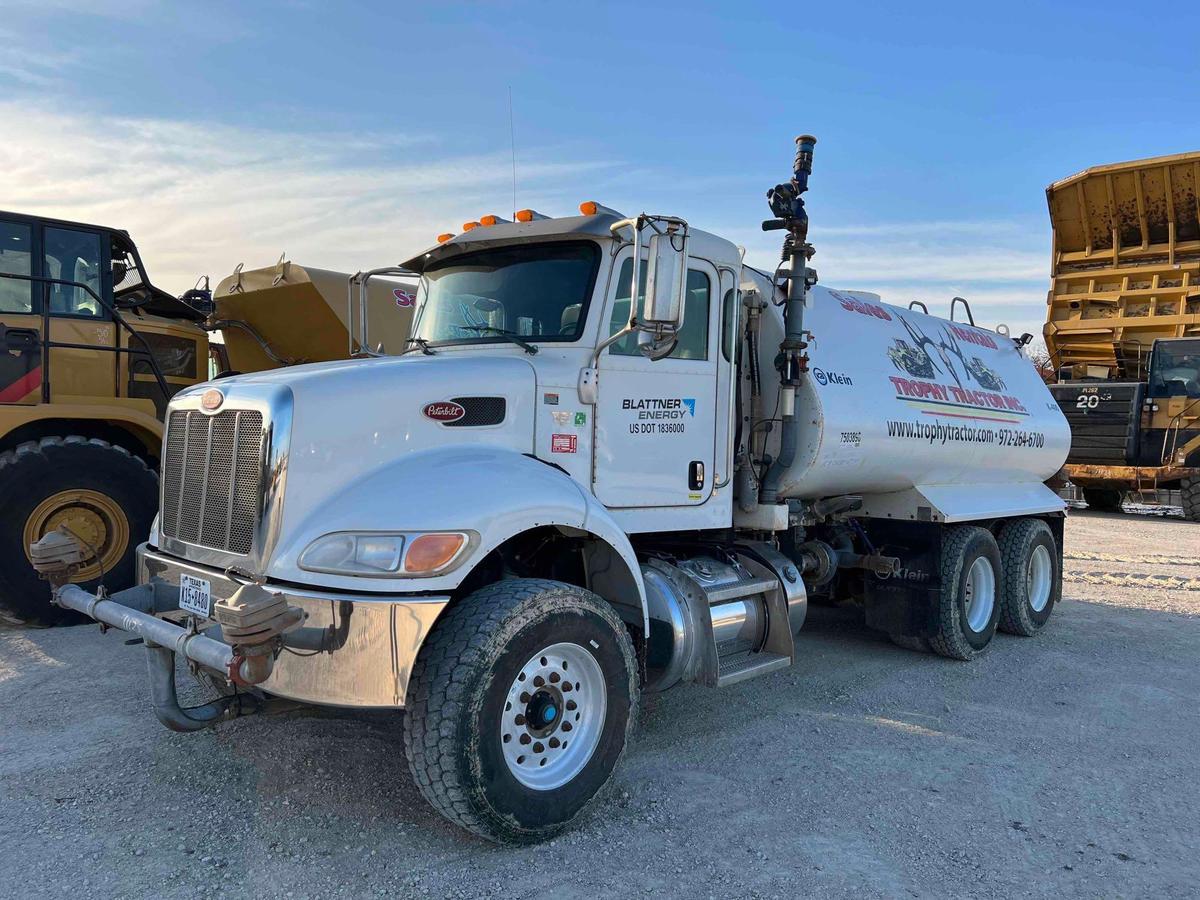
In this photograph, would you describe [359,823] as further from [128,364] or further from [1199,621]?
[1199,621]

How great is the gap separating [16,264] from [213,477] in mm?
4784

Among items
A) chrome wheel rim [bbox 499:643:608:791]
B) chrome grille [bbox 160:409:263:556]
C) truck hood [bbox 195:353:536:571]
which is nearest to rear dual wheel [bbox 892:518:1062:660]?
chrome wheel rim [bbox 499:643:608:791]

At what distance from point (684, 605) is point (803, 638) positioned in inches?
125

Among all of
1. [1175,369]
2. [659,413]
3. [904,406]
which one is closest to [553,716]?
[659,413]

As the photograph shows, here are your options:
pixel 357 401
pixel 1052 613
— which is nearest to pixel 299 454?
pixel 357 401

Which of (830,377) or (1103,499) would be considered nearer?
(830,377)

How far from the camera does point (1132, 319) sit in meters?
18.0

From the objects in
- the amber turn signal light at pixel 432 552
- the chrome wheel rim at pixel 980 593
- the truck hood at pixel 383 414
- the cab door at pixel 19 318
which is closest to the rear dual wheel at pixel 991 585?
the chrome wheel rim at pixel 980 593

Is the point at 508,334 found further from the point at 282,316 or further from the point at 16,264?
the point at 282,316

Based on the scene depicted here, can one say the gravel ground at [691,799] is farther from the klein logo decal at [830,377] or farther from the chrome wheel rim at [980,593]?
the klein logo decal at [830,377]

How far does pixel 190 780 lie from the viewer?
160 inches

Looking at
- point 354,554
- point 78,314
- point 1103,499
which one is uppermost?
point 78,314

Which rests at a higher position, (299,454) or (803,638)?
(299,454)

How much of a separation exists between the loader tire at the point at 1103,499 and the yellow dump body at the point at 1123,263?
265cm
